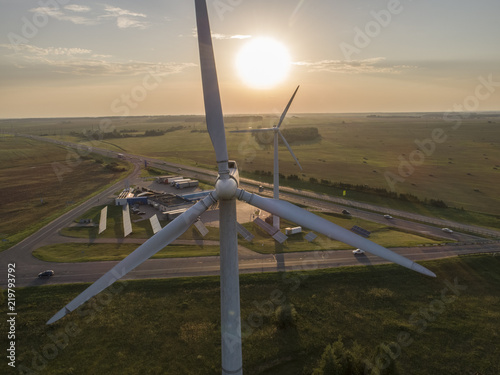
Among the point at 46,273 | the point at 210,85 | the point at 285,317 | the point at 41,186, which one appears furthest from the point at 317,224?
the point at 41,186

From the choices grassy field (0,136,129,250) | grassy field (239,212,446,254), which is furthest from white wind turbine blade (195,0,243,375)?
grassy field (0,136,129,250)

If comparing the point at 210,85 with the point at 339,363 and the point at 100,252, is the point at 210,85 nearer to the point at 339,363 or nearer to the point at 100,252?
the point at 339,363

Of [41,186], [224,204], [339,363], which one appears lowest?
[339,363]

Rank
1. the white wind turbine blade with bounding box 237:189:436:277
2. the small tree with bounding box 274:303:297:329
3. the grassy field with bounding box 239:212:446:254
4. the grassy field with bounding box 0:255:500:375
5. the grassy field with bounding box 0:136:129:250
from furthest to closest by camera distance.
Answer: the grassy field with bounding box 0:136:129:250 < the grassy field with bounding box 239:212:446:254 < the small tree with bounding box 274:303:297:329 < the grassy field with bounding box 0:255:500:375 < the white wind turbine blade with bounding box 237:189:436:277

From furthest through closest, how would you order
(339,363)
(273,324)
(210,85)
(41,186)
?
(41,186)
(273,324)
(339,363)
(210,85)

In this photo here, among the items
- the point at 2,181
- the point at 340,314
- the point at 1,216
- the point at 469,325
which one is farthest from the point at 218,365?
the point at 2,181

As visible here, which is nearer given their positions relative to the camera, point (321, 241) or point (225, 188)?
point (225, 188)

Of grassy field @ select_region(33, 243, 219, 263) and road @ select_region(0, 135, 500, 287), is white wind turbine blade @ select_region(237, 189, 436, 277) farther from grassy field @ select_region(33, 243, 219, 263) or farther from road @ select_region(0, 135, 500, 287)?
grassy field @ select_region(33, 243, 219, 263)

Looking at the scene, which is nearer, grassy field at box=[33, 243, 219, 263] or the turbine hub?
the turbine hub
